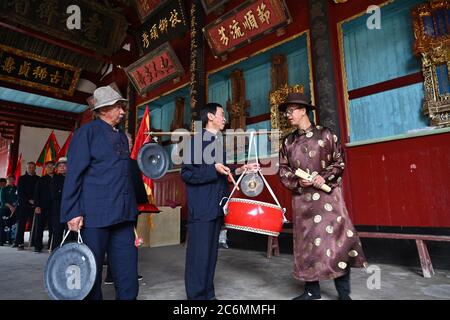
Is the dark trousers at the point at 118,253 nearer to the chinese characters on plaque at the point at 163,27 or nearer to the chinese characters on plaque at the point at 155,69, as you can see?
the chinese characters on plaque at the point at 155,69

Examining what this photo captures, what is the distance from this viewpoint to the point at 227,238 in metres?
5.05

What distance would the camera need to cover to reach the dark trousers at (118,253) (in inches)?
65.4

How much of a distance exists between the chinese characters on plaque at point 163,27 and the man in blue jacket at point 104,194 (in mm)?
4919

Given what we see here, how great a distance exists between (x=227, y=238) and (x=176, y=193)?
190 cm

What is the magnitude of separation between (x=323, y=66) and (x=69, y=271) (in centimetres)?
373

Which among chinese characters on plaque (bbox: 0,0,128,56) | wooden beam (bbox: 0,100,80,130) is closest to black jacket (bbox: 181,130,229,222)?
chinese characters on plaque (bbox: 0,0,128,56)

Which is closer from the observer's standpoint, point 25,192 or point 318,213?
point 318,213

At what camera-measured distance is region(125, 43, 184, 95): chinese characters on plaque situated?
6355 millimetres

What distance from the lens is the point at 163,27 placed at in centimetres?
640

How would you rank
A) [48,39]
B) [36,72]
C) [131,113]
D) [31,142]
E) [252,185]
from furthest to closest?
[31,142] → [36,72] → [131,113] → [48,39] → [252,185]

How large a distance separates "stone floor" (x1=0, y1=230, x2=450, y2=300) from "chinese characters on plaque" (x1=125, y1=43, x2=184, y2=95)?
428 cm

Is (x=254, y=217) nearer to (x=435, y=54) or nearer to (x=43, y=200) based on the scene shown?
(x=435, y=54)

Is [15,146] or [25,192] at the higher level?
[15,146]

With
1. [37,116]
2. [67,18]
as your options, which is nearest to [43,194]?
[67,18]
